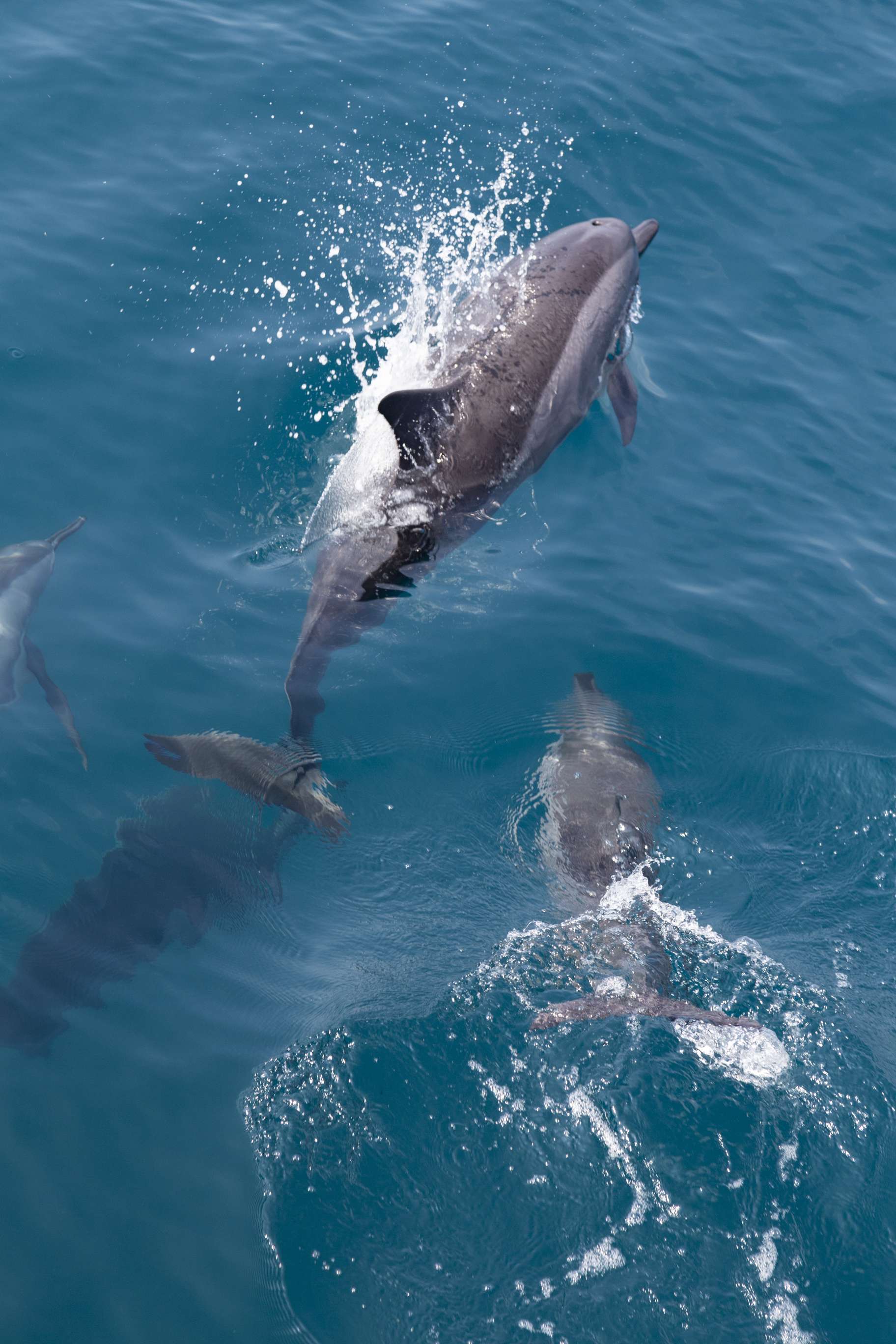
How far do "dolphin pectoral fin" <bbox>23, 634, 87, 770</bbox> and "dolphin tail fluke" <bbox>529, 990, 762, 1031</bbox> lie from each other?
364cm

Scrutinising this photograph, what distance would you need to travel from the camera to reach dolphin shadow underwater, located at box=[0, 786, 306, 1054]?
620 cm

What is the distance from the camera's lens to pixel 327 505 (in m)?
9.27

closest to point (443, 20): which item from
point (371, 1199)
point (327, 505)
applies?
point (327, 505)

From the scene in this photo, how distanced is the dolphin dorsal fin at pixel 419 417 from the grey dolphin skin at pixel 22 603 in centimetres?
303

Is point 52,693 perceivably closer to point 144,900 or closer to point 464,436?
point 144,900

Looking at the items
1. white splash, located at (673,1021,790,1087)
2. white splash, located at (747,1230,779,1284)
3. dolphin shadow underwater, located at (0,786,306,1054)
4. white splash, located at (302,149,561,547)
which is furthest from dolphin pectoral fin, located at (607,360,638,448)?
white splash, located at (747,1230,779,1284)

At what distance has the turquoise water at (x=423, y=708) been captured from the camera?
18.2ft

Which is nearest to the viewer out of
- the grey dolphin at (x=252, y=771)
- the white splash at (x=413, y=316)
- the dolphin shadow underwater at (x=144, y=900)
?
the dolphin shadow underwater at (x=144, y=900)

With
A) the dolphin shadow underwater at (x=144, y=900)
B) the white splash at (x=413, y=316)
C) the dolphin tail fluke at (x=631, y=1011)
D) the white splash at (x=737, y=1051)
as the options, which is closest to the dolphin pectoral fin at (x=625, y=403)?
the white splash at (x=413, y=316)

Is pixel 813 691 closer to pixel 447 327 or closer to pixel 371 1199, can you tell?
pixel 447 327

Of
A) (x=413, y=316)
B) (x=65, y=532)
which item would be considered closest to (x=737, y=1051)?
(x=65, y=532)

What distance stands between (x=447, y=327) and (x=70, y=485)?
360cm

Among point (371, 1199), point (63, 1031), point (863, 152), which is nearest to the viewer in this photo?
point (371, 1199)

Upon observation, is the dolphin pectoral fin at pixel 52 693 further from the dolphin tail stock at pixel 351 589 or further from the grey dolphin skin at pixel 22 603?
the dolphin tail stock at pixel 351 589
